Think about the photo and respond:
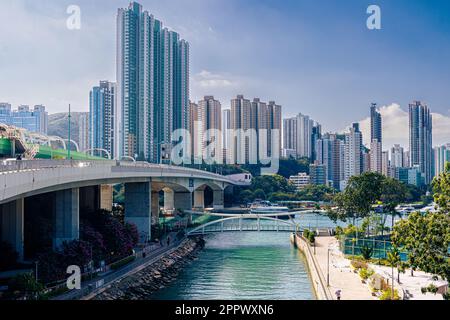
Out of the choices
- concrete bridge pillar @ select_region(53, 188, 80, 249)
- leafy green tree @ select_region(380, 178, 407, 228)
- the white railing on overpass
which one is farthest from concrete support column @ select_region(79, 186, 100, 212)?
leafy green tree @ select_region(380, 178, 407, 228)

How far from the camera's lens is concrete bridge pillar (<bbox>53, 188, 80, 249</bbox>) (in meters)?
11.5

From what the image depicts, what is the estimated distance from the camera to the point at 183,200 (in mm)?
27641

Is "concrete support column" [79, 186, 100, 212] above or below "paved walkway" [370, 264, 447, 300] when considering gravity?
above

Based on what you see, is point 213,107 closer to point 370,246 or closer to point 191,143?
point 191,143

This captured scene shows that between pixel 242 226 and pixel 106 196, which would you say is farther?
pixel 242 226

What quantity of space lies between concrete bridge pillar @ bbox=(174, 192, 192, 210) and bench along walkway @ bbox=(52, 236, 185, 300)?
10.5m

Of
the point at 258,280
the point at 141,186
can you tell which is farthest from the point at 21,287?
the point at 141,186

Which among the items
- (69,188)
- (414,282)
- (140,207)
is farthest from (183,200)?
(414,282)

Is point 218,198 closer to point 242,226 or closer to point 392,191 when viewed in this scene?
point 242,226

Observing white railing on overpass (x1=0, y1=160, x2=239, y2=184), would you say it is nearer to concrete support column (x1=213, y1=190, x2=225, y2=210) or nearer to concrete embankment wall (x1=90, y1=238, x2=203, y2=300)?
concrete embankment wall (x1=90, y1=238, x2=203, y2=300)

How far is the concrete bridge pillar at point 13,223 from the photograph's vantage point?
10734 millimetres

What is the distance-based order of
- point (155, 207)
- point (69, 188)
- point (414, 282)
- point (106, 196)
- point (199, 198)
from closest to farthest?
point (414, 282), point (69, 188), point (106, 196), point (155, 207), point (199, 198)

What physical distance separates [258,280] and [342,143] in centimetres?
3159

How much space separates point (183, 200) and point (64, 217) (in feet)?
53.2
